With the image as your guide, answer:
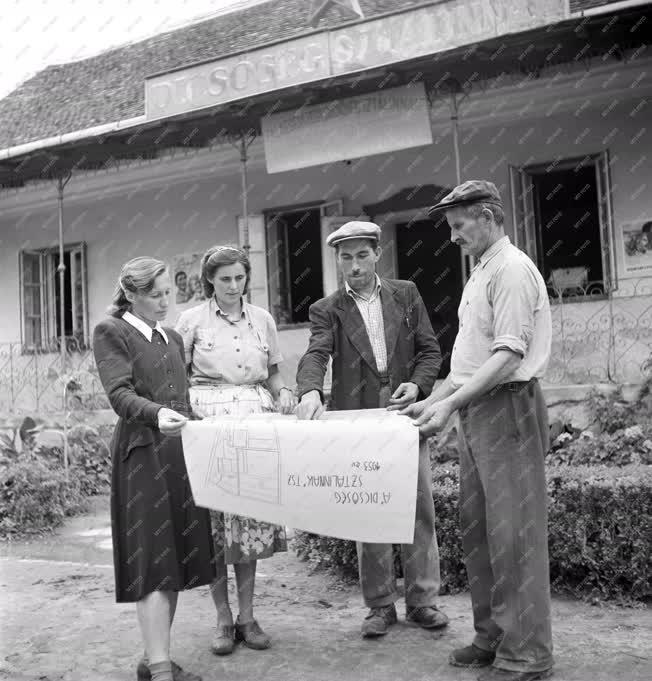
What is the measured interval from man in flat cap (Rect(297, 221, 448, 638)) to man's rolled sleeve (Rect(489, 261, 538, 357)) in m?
0.87

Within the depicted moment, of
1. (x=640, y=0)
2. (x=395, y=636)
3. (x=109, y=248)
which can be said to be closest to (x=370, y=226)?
(x=395, y=636)

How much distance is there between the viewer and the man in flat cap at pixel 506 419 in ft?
10.6

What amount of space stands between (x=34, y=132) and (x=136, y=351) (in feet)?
34.3

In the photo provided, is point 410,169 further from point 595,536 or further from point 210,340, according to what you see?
point 210,340

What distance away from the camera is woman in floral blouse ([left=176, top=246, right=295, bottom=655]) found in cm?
384

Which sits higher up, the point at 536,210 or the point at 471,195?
the point at 536,210

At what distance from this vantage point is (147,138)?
9977 millimetres

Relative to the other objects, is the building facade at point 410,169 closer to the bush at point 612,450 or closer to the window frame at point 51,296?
the window frame at point 51,296

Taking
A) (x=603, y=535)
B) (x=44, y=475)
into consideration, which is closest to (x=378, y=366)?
(x=603, y=535)

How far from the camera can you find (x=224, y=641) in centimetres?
383

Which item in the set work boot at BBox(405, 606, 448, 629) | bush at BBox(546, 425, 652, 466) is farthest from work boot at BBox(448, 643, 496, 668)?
bush at BBox(546, 425, 652, 466)

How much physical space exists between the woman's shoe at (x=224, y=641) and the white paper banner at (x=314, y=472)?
2.32 ft

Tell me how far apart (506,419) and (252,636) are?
1616mm

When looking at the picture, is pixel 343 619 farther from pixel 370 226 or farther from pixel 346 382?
pixel 370 226
